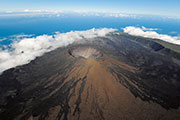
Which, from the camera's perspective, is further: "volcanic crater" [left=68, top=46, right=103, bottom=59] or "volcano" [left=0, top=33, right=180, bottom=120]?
"volcanic crater" [left=68, top=46, right=103, bottom=59]

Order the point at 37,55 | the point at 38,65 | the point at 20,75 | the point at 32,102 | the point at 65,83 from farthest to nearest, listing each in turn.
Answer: the point at 37,55
the point at 38,65
the point at 20,75
the point at 65,83
the point at 32,102

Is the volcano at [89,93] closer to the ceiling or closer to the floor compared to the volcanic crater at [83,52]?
closer to the ceiling

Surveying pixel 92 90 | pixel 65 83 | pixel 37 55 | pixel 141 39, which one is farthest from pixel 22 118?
pixel 141 39

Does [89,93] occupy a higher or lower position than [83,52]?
higher

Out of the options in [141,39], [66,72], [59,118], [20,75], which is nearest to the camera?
[59,118]

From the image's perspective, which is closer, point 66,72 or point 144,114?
point 144,114

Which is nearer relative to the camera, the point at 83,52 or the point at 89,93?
the point at 89,93

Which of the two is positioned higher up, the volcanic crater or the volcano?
the volcano

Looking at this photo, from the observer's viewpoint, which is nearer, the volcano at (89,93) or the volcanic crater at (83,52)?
the volcano at (89,93)

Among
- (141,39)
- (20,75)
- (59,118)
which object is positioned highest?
(59,118)

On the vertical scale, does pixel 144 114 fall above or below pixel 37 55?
above

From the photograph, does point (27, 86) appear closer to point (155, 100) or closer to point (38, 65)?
point (38, 65)
